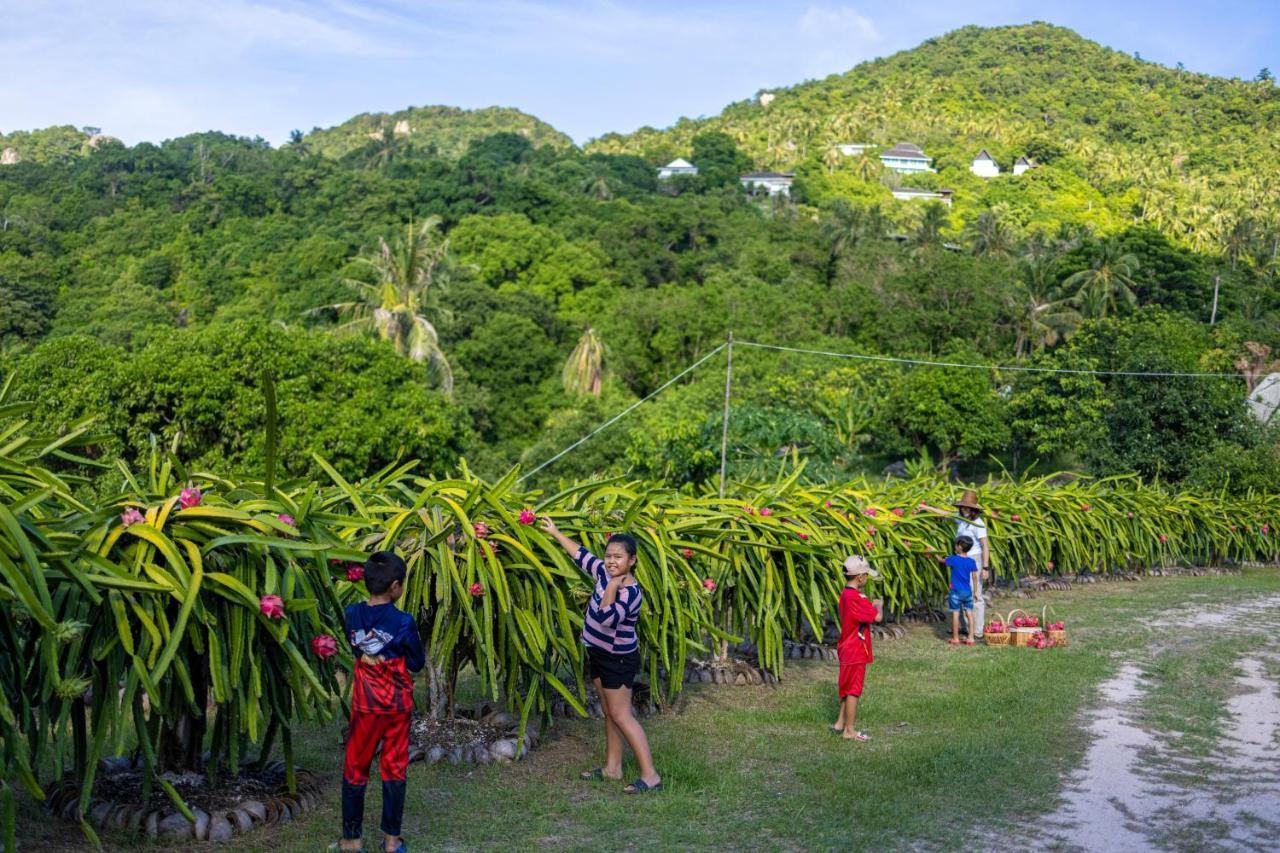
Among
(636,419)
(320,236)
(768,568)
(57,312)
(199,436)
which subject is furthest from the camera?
(320,236)

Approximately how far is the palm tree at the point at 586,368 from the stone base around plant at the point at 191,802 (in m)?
37.4

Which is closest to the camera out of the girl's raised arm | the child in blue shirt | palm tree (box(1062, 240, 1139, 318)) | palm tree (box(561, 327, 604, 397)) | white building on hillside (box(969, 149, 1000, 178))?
the girl's raised arm

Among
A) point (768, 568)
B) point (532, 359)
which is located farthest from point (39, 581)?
point (532, 359)

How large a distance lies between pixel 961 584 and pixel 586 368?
33304 millimetres

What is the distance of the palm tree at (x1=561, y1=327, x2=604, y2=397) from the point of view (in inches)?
1687

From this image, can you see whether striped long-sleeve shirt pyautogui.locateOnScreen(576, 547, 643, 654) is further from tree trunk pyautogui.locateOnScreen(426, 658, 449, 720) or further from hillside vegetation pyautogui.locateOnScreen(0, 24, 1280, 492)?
hillside vegetation pyautogui.locateOnScreen(0, 24, 1280, 492)

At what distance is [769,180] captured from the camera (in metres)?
110

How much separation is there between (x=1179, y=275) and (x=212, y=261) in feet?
160

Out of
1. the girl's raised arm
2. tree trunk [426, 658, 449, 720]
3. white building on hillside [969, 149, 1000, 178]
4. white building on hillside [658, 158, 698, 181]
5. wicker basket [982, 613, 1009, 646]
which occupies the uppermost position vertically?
white building on hillside [969, 149, 1000, 178]

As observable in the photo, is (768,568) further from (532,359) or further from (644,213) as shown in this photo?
(644,213)

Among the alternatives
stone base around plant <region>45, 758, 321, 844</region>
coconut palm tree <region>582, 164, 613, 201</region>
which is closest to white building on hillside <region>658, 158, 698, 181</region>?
coconut palm tree <region>582, 164, 613, 201</region>

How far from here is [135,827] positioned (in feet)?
15.1

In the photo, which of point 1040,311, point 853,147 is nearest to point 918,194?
point 853,147

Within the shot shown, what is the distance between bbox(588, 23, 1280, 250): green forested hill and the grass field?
234 feet
